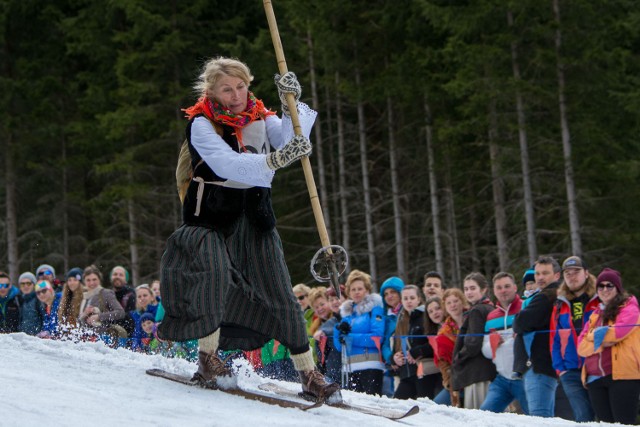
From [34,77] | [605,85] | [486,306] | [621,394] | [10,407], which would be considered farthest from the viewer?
[34,77]

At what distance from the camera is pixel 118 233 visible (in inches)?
1329

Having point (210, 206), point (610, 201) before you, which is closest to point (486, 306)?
point (210, 206)

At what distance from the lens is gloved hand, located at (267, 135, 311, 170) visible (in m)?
6.05

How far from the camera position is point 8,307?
533 inches

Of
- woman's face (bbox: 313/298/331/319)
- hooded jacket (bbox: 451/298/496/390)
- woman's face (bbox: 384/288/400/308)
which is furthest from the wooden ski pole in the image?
woman's face (bbox: 313/298/331/319)

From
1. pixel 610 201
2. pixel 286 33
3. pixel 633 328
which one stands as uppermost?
pixel 286 33

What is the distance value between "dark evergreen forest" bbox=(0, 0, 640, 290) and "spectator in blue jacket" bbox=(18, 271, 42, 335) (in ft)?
31.9

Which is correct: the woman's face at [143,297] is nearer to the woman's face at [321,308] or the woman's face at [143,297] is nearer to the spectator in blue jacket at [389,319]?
the woman's face at [321,308]

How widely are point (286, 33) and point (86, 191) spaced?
35.5 ft

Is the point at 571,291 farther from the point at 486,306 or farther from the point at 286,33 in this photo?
the point at 286,33

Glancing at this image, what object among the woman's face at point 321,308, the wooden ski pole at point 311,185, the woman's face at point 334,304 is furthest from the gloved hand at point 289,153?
the woman's face at point 321,308

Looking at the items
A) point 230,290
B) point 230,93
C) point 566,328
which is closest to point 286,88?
point 230,93

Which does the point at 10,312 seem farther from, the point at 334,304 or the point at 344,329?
the point at 344,329

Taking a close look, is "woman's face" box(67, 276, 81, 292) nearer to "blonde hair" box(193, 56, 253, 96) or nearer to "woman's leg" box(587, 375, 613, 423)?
"woman's leg" box(587, 375, 613, 423)
